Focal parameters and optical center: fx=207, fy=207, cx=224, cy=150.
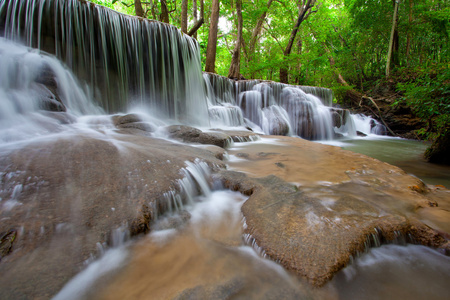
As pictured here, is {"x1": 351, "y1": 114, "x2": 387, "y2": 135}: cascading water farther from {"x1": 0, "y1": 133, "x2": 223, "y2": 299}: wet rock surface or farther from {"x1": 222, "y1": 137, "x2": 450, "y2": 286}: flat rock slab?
{"x1": 0, "y1": 133, "x2": 223, "y2": 299}: wet rock surface

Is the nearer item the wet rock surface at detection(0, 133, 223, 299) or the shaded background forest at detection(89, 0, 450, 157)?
the wet rock surface at detection(0, 133, 223, 299)

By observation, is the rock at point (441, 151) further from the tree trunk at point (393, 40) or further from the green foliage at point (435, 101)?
the tree trunk at point (393, 40)

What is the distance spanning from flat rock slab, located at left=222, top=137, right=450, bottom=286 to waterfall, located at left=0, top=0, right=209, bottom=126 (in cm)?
495

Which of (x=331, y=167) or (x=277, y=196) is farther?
(x=331, y=167)

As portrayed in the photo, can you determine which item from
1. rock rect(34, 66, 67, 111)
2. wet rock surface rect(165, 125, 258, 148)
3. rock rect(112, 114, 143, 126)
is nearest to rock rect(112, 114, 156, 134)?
rock rect(112, 114, 143, 126)

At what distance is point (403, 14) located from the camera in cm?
1265

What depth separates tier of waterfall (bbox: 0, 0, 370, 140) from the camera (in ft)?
16.6

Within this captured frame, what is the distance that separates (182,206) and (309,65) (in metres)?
14.9

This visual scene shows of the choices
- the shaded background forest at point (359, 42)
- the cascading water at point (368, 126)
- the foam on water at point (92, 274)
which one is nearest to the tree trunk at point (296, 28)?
the shaded background forest at point (359, 42)

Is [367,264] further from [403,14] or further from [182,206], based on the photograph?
[403,14]

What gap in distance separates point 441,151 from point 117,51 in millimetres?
8646

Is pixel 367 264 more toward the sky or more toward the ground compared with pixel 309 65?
more toward the ground

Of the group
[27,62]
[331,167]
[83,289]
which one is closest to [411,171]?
[331,167]

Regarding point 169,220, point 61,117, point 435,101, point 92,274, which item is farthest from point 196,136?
point 435,101
